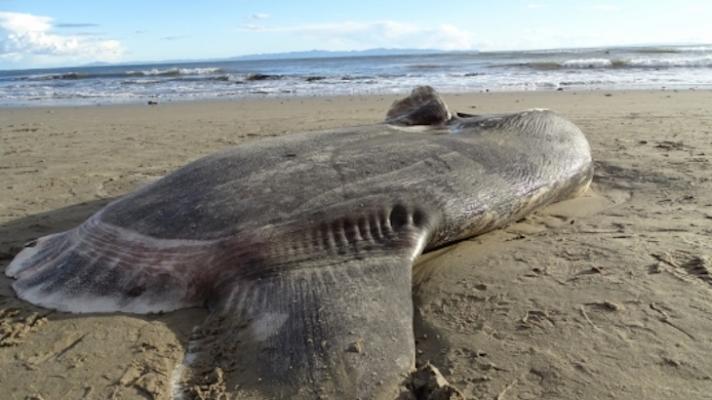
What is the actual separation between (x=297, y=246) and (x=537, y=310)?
3.88 feet

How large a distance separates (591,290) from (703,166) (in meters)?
3.04

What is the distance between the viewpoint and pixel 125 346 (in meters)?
2.62

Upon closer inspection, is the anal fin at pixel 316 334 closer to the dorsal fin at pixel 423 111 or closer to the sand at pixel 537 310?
the sand at pixel 537 310

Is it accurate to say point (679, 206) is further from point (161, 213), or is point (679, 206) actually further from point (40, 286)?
point (40, 286)

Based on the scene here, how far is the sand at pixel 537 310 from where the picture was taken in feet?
7.56

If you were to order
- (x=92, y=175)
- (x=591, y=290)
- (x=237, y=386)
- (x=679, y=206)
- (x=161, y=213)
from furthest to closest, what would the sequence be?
(x=92, y=175), (x=679, y=206), (x=161, y=213), (x=591, y=290), (x=237, y=386)

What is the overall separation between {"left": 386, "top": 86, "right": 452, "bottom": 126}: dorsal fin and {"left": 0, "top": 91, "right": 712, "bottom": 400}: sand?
3.51 ft

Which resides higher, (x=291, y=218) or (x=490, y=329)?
(x=291, y=218)

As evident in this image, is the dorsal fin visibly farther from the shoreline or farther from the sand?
the shoreline

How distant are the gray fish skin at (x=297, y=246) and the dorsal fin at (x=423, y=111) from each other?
24.6 inches

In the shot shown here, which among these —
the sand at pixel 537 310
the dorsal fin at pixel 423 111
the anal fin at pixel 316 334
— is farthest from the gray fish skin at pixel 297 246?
the dorsal fin at pixel 423 111

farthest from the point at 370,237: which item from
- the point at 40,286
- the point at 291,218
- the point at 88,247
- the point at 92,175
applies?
the point at 92,175

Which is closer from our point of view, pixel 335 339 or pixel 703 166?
pixel 335 339

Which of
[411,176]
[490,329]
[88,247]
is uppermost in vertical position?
[411,176]
